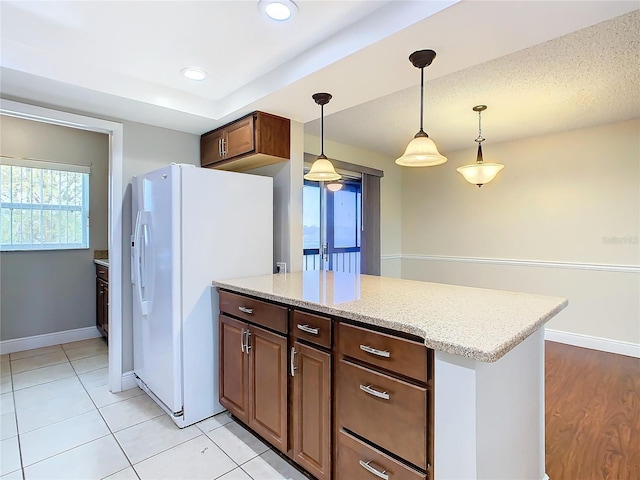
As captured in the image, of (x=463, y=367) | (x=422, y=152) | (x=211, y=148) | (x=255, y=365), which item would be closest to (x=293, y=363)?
(x=255, y=365)

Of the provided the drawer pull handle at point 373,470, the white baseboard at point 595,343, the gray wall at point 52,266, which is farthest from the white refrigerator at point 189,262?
the white baseboard at point 595,343

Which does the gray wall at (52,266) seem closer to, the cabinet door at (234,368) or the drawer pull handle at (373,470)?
the cabinet door at (234,368)

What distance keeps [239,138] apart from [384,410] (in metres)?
2.25

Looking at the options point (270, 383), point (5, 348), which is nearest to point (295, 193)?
point (270, 383)

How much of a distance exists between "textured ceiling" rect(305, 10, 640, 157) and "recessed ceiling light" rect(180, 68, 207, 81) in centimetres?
88

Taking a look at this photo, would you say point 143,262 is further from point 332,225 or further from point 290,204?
point 332,225

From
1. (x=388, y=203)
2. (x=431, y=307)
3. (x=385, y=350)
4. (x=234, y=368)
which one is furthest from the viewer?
(x=388, y=203)

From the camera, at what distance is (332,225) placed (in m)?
4.40

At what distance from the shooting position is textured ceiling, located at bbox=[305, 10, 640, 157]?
2.12 m

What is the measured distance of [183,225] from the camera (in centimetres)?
216

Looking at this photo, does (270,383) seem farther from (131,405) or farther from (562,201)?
(562,201)

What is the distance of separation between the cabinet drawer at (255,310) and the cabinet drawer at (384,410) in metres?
0.46

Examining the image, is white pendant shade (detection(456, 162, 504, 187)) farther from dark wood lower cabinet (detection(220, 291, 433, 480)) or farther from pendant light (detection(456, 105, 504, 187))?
dark wood lower cabinet (detection(220, 291, 433, 480))

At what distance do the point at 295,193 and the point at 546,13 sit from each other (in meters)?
1.91
